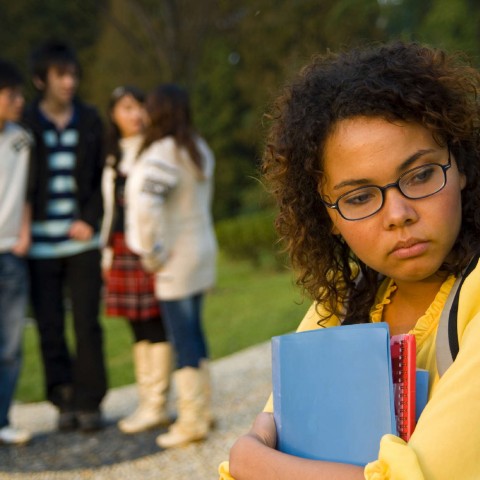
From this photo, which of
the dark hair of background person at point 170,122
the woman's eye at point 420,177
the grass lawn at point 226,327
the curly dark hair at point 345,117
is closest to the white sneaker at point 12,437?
the grass lawn at point 226,327

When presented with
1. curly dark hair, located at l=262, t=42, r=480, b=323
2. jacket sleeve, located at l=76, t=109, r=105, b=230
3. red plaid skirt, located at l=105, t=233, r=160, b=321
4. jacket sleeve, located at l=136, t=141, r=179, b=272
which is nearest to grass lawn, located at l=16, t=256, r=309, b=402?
red plaid skirt, located at l=105, t=233, r=160, b=321

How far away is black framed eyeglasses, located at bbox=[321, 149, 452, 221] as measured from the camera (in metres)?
1.45

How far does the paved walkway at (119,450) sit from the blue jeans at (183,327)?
0.48 m

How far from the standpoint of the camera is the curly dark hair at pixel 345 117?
1504mm

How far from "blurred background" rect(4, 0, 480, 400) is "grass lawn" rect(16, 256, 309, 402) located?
0.02 meters

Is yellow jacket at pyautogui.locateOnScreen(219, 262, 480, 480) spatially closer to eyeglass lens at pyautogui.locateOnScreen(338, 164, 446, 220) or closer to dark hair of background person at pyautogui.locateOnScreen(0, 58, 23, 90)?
eyeglass lens at pyautogui.locateOnScreen(338, 164, 446, 220)

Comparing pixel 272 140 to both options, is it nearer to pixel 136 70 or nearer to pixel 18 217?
pixel 18 217

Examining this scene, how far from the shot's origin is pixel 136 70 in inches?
953

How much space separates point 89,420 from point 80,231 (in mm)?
1106

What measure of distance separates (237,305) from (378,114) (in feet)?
31.5

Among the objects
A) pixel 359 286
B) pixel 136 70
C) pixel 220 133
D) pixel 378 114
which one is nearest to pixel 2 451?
pixel 359 286

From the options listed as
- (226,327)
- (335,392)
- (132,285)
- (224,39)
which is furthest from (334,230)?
(224,39)

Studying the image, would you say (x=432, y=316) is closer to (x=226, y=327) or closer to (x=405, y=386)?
(x=405, y=386)

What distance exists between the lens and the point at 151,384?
4.92 metres
